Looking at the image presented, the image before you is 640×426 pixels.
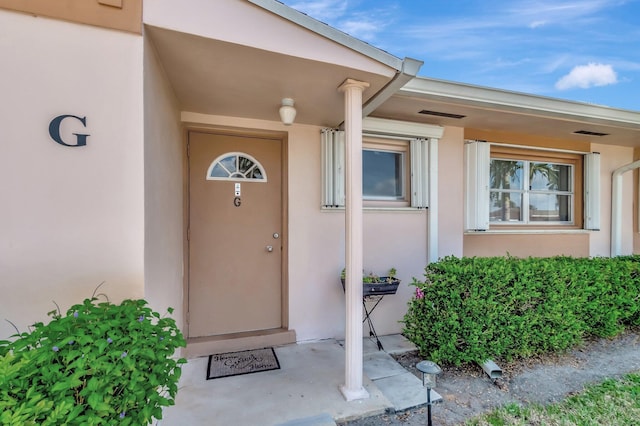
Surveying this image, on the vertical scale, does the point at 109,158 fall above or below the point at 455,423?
above

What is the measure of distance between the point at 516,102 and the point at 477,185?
41.7 inches

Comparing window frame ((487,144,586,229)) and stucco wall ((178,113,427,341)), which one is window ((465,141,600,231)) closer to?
window frame ((487,144,586,229))

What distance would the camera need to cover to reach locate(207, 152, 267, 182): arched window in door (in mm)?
3254

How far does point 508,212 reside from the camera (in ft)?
14.2

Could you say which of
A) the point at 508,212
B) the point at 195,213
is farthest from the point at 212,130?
the point at 508,212

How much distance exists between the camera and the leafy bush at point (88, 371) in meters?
0.97

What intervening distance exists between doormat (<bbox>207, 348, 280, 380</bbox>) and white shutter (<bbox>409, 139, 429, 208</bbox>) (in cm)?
239

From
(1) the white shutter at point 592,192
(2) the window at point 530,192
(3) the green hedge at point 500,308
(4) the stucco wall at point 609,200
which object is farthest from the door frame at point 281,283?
(4) the stucco wall at point 609,200

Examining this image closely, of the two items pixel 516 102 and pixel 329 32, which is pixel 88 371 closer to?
pixel 329 32

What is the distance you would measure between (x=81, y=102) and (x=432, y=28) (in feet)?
17.8

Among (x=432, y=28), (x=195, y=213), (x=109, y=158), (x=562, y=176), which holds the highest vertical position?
(x=432, y=28)

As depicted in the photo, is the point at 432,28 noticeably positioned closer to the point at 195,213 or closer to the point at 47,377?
the point at 195,213

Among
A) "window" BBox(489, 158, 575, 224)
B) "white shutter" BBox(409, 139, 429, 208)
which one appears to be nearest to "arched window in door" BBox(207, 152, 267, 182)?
"white shutter" BBox(409, 139, 429, 208)

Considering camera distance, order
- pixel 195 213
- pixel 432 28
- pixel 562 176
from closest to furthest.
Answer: pixel 195 213 → pixel 562 176 → pixel 432 28
